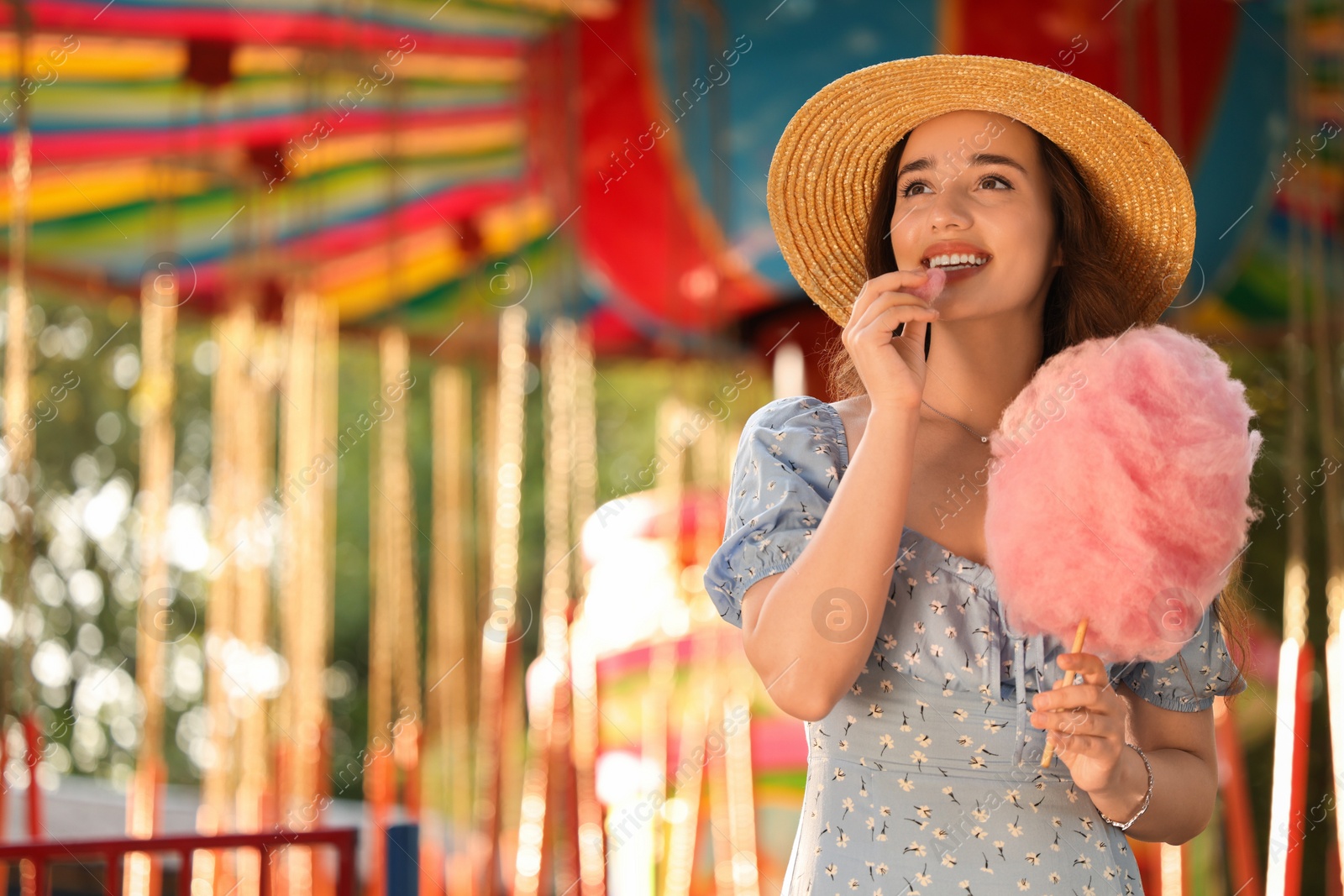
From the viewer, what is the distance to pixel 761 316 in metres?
3.77

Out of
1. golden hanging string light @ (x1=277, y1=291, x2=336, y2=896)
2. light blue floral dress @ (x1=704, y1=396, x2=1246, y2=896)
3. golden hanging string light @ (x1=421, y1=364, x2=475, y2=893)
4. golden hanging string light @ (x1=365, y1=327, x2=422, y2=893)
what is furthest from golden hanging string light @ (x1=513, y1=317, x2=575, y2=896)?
light blue floral dress @ (x1=704, y1=396, x2=1246, y2=896)

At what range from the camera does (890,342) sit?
1181 millimetres

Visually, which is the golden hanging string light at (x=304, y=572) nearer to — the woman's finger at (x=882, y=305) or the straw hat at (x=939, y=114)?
the straw hat at (x=939, y=114)

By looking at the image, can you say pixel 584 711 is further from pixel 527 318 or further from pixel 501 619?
pixel 527 318

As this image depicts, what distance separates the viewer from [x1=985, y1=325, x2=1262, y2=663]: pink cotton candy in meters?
1.10

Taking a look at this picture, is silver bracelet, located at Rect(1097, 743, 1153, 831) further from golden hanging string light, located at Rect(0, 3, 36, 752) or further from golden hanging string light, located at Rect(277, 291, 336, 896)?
golden hanging string light, located at Rect(277, 291, 336, 896)

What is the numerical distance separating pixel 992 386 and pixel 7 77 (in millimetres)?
3050

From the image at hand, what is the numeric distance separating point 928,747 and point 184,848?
50.5 inches

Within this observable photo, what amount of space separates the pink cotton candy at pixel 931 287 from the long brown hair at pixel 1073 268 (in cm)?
18

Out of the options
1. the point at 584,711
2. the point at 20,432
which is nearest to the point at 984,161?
the point at 20,432

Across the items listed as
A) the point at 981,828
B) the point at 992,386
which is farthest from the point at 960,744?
the point at 992,386

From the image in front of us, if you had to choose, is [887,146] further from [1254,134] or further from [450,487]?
A: [450,487]

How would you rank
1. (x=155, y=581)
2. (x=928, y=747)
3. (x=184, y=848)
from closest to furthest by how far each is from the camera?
(x=928, y=747)
(x=184, y=848)
(x=155, y=581)

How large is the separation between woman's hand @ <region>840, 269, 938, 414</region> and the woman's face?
113 mm
